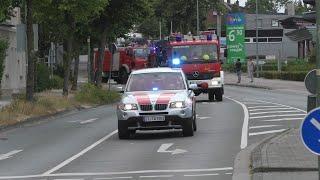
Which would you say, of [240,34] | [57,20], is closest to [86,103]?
[57,20]

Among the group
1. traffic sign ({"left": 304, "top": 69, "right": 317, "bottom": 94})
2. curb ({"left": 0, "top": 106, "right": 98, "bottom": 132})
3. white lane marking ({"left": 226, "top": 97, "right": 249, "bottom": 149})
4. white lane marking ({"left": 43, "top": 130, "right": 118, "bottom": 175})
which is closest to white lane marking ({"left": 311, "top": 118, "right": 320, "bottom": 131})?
traffic sign ({"left": 304, "top": 69, "right": 317, "bottom": 94})

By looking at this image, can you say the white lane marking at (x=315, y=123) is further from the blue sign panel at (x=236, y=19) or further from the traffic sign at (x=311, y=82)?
the blue sign panel at (x=236, y=19)

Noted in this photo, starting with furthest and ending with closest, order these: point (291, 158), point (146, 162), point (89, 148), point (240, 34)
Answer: point (240, 34) → point (89, 148) → point (146, 162) → point (291, 158)

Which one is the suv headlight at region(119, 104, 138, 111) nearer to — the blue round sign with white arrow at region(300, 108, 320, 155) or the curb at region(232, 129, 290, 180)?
the curb at region(232, 129, 290, 180)

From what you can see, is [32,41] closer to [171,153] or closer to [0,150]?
[0,150]

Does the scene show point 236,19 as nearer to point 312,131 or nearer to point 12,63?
point 12,63

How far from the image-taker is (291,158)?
41.9 feet

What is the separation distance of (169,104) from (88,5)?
38.7 feet

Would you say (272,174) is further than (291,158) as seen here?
No

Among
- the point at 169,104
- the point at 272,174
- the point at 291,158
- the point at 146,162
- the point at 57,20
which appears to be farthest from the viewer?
the point at 57,20

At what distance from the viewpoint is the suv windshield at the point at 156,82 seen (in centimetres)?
1852

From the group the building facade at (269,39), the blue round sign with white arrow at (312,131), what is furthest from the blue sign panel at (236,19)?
the building facade at (269,39)

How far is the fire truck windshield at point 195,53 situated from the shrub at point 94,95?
168 inches

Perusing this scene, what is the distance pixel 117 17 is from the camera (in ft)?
124
